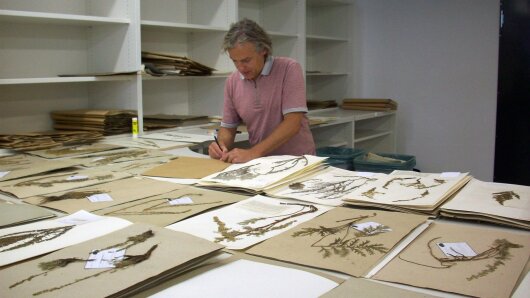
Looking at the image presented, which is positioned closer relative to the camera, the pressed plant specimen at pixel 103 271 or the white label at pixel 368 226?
the pressed plant specimen at pixel 103 271

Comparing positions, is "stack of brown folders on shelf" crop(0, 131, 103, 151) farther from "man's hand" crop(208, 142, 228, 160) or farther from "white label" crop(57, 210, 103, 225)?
"white label" crop(57, 210, 103, 225)

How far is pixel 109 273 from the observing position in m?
0.90

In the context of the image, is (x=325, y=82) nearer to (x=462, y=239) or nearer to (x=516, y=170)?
(x=516, y=170)

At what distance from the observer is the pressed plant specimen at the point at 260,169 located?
1.71 m

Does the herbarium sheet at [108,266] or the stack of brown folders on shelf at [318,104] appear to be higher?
the stack of brown folders on shelf at [318,104]

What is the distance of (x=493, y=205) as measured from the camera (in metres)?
1.32

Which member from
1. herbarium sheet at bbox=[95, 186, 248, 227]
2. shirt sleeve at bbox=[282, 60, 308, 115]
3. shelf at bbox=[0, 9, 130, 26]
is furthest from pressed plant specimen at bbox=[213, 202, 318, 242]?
shelf at bbox=[0, 9, 130, 26]

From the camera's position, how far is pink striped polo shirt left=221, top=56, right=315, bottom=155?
242cm

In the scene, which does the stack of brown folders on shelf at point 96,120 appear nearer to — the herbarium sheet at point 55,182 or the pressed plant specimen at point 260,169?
the herbarium sheet at point 55,182

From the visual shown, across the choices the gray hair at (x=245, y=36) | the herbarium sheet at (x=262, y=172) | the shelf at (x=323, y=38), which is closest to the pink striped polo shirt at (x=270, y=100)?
the gray hair at (x=245, y=36)

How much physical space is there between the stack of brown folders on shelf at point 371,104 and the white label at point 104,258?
12.9ft

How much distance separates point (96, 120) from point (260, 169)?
4.55ft

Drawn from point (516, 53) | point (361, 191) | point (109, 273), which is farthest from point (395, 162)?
point (109, 273)

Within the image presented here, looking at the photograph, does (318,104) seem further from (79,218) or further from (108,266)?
(108,266)
